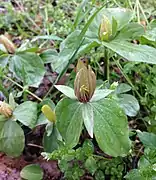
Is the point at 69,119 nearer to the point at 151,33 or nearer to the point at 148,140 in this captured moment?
the point at 148,140

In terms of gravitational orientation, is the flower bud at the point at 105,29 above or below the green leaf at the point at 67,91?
above

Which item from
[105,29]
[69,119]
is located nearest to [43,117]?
[69,119]

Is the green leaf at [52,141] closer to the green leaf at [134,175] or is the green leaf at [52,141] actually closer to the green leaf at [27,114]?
the green leaf at [27,114]

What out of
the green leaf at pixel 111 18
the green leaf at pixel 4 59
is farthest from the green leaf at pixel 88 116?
the green leaf at pixel 4 59

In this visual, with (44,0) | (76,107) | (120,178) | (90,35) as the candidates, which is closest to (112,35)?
(90,35)

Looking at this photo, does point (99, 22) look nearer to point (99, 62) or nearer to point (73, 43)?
point (73, 43)

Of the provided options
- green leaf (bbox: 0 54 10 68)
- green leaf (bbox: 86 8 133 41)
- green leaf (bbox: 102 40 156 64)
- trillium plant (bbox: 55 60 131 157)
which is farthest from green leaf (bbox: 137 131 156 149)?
green leaf (bbox: 0 54 10 68)
